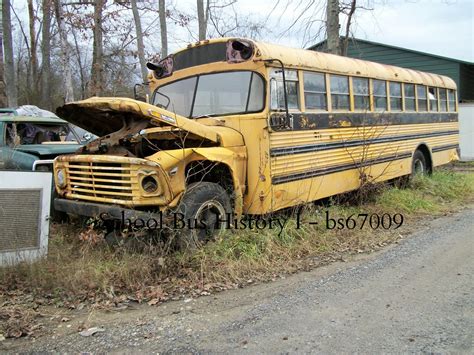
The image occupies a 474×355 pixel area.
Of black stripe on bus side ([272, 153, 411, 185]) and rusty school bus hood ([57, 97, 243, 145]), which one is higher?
rusty school bus hood ([57, 97, 243, 145])

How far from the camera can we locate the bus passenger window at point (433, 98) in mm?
10992

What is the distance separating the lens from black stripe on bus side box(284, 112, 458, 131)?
681 centimetres

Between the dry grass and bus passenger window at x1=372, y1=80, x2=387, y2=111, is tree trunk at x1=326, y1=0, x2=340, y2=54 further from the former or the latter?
the dry grass

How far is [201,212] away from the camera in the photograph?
540 cm

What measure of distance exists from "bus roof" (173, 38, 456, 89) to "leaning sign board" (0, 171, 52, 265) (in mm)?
2910

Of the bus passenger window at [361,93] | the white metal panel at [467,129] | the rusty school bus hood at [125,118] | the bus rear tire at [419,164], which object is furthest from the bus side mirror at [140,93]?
the white metal panel at [467,129]

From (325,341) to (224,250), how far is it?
79.0 inches

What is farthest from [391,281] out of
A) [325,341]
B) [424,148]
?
[424,148]

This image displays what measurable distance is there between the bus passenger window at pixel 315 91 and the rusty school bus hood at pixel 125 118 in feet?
4.61

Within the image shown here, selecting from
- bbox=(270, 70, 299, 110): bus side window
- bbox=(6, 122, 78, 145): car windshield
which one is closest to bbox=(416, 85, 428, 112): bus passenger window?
bbox=(270, 70, 299, 110): bus side window

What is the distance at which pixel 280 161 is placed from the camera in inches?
249

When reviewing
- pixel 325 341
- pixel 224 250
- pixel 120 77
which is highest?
pixel 120 77

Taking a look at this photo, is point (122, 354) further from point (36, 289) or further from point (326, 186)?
point (326, 186)

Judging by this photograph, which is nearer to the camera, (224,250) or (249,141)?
(224,250)
